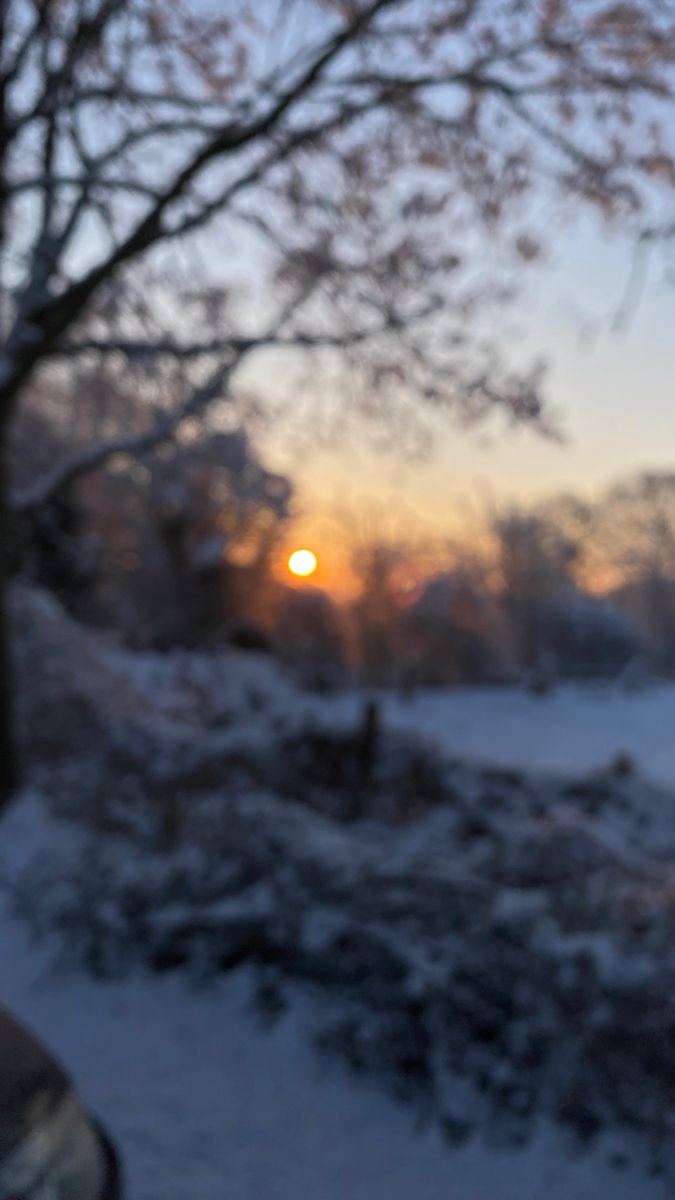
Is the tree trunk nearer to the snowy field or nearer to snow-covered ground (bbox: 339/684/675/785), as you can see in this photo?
the snowy field

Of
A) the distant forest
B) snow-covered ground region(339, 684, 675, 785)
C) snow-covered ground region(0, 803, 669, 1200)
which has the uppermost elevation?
the distant forest

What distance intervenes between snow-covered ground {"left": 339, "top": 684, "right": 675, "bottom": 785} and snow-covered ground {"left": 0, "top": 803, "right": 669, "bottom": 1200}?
813 cm

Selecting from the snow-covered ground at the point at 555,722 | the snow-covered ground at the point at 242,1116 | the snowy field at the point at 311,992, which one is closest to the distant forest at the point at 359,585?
the snow-covered ground at the point at 555,722

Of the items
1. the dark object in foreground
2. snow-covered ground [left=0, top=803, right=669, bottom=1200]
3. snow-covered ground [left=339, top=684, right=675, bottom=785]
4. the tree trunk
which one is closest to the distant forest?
snow-covered ground [left=339, top=684, right=675, bottom=785]

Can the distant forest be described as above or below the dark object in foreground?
above

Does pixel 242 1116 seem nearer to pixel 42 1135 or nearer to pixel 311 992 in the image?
pixel 311 992

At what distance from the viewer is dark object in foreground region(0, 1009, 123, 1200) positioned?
2.50m

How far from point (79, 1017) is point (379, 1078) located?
157 cm

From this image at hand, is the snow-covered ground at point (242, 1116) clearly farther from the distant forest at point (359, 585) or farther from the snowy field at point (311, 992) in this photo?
the distant forest at point (359, 585)

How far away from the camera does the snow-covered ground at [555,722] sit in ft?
51.2

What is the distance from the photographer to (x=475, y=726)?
18.9 meters

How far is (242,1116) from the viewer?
4840 mm

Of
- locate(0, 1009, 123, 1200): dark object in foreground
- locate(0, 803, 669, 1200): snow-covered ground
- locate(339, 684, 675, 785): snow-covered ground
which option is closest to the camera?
locate(0, 1009, 123, 1200): dark object in foreground

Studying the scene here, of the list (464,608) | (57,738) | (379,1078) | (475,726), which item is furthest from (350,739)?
(464,608)
